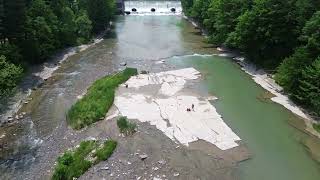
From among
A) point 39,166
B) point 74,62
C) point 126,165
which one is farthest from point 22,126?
point 74,62

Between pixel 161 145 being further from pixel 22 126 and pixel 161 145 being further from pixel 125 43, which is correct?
pixel 125 43

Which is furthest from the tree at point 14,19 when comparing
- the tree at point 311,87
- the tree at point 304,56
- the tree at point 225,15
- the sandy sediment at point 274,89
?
the tree at point 311,87

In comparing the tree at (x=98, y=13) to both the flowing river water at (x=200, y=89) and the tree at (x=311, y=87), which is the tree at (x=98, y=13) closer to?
the flowing river water at (x=200, y=89)

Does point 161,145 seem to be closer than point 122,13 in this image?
Yes

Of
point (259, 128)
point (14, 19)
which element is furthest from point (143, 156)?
point (14, 19)

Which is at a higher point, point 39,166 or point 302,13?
point 302,13

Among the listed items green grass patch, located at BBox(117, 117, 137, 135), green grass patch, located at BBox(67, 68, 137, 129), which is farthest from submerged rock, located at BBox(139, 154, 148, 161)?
green grass patch, located at BBox(67, 68, 137, 129)
